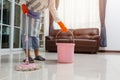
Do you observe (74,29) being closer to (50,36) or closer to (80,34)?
(80,34)

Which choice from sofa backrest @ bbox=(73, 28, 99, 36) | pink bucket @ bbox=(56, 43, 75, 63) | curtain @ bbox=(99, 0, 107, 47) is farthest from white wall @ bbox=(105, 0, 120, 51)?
pink bucket @ bbox=(56, 43, 75, 63)

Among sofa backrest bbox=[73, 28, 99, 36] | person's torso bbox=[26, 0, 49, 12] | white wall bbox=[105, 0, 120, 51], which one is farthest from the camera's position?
white wall bbox=[105, 0, 120, 51]

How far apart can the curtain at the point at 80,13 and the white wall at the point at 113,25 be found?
0.41 m

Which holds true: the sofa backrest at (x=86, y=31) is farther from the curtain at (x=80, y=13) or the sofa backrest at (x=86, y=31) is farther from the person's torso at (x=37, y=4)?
the person's torso at (x=37, y=4)

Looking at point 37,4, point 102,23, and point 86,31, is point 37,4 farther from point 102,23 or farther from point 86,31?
point 102,23

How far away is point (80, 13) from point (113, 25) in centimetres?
118

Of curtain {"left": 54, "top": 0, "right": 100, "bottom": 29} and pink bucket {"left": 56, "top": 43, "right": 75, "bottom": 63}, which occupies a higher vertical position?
curtain {"left": 54, "top": 0, "right": 100, "bottom": 29}

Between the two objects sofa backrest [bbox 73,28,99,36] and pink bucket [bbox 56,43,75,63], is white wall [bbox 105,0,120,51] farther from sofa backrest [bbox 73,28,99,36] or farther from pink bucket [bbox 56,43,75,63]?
pink bucket [bbox 56,43,75,63]

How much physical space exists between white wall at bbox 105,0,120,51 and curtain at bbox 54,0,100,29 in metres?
0.41

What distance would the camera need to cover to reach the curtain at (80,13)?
6805mm

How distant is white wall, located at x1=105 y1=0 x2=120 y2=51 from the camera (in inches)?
265

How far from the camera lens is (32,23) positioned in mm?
2828

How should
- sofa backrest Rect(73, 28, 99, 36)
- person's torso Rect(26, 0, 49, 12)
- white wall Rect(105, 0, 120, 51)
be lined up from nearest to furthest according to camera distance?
1. person's torso Rect(26, 0, 49, 12)
2. sofa backrest Rect(73, 28, 99, 36)
3. white wall Rect(105, 0, 120, 51)

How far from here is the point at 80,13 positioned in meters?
6.86
